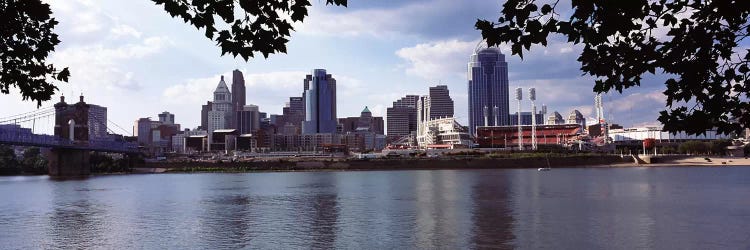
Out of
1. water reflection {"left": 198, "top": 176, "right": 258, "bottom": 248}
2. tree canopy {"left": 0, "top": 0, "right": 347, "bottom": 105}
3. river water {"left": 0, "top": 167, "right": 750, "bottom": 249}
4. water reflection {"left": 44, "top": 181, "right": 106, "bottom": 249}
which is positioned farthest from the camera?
water reflection {"left": 44, "top": 181, "right": 106, "bottom": 249}

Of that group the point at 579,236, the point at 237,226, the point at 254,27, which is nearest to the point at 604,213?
the point at 579,236

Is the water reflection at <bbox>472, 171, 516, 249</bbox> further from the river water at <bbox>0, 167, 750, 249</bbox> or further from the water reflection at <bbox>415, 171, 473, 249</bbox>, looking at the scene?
the water reflection at <bbox>415, 171, 473, 249</bbox>

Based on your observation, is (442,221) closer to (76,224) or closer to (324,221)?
(324,221)

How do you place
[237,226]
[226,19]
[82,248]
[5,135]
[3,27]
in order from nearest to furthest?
[226,19]
[3,27]
[82,248]
[237,226]
[5,135]

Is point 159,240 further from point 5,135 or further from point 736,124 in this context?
point 5,135

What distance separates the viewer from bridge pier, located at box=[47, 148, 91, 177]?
172 metres

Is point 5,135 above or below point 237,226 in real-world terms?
above

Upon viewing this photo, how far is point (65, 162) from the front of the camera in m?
173

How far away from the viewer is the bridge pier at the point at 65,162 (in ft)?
564

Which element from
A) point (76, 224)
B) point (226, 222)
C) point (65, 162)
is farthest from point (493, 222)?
point (65, 162)

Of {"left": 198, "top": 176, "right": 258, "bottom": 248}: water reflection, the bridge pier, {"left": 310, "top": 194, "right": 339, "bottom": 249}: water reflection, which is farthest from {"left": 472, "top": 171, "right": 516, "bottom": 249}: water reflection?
the bridge pier

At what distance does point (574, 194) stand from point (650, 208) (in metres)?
18.4

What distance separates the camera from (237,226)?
152 ft

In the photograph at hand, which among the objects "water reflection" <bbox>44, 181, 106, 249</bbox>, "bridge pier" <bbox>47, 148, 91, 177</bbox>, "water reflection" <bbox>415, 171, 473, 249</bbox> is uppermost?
"bridge pier" <bbox>47, 148, 91, 177</bbox>
